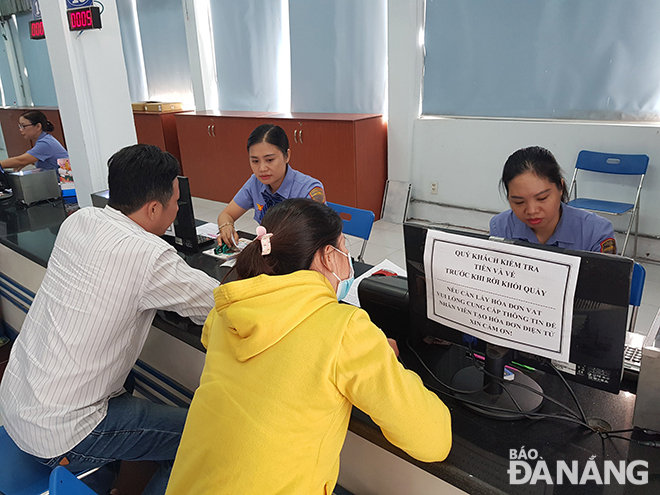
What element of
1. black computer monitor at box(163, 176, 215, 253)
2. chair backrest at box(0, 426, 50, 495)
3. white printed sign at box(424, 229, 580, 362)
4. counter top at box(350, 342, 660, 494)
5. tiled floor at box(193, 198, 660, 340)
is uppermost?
white printed sign at box(424, 229, 580, 362)

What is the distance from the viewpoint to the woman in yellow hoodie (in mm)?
802

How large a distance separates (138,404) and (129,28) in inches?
250

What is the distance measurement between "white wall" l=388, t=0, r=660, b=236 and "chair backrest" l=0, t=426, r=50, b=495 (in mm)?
3560

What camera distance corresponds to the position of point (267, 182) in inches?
91.2

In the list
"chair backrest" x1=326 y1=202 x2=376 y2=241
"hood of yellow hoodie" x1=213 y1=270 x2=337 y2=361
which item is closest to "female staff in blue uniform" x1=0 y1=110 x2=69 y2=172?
"chair backrest" x1=326 y1=202 x2=376 y2=241

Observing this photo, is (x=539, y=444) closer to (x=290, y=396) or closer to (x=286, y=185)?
(x=290, y=396)

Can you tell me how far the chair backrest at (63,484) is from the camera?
2.91ft

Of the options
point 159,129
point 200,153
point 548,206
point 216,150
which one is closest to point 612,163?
point 548,206

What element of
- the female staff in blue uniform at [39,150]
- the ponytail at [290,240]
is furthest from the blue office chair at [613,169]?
the female staff in blue uniform at [39,150]

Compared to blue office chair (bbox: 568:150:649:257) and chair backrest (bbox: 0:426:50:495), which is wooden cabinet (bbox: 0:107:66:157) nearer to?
chair backrest (bbox: 0:426:50:495)

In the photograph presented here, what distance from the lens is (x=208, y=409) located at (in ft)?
2.83

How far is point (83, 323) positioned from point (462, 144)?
3462mm

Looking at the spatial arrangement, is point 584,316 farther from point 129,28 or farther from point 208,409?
point 129,28

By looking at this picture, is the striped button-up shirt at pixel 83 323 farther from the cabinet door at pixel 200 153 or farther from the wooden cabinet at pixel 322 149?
the cabinet door at pixel 200 153
